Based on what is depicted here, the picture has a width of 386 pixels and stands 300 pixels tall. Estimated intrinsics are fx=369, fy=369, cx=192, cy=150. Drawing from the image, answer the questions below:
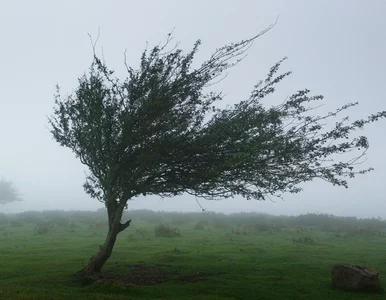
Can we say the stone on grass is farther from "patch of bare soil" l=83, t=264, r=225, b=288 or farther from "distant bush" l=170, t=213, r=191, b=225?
"distant bush" l=170, t=213, r=191, b=225

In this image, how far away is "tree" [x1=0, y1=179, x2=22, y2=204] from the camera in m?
148

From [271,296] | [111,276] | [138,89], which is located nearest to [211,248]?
[111,276]

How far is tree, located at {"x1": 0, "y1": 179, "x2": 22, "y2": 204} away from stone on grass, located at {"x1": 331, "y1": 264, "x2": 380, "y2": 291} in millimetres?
152156

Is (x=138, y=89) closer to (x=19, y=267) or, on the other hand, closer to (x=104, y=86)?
(x=104, y=86)

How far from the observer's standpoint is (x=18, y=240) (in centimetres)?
4156

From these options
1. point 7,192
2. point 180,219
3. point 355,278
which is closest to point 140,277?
point 355,278

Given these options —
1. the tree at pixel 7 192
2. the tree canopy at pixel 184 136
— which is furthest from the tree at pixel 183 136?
the tree at pixel 7 192

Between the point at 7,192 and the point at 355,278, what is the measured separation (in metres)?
155

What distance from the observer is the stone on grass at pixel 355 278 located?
1894cm

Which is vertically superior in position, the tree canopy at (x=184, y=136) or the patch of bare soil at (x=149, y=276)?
the tree canopy at (x=184, y=136)

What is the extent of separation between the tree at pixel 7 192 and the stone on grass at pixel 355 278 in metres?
152

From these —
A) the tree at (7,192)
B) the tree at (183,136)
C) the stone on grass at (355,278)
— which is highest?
the tree at (7,192)

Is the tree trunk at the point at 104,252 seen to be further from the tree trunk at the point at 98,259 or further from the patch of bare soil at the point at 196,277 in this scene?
the patch of bare soil at the point at 196,277

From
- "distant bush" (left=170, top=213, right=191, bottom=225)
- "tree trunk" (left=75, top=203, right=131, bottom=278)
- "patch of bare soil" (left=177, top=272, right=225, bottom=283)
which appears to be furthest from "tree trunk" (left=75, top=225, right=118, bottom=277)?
"distant bush" (left=170, top=213, right=191, bottom=225)
